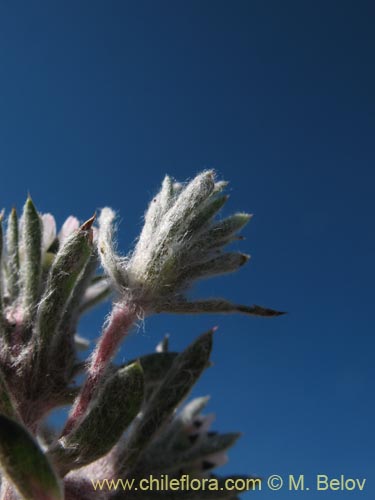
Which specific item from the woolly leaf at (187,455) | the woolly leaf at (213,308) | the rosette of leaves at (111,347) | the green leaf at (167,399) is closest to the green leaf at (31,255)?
the rosette of leaves at (111,347)

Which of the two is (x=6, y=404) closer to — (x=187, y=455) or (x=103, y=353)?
Answer: (x=103, y=353)

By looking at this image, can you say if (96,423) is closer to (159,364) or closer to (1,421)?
(1,421)

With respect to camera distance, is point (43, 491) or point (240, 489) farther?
point (240, 489)

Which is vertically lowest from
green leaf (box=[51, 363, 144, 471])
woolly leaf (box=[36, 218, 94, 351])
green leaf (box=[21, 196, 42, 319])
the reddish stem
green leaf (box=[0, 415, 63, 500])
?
green leaf (box=[0, 415, 63, 500])

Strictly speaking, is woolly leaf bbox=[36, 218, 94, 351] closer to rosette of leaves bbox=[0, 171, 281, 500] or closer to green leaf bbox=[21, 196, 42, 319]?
rosette of leaves bbox=[0, 171, 281, 500]

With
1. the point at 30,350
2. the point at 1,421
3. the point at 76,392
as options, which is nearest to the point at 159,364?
the point at 76,392

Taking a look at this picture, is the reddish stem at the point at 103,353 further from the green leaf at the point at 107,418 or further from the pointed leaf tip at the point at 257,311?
the pointed leaf tip at the point at 257,311

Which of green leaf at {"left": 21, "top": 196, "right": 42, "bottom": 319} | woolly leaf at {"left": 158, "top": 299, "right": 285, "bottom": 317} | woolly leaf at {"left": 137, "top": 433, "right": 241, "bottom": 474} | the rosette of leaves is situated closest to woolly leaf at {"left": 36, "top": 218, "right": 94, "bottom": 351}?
the rosette of leaves

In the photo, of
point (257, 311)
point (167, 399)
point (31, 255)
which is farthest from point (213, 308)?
point (31, 255)
